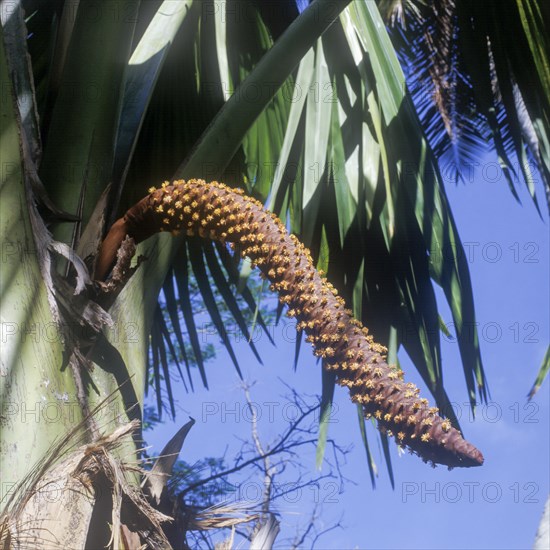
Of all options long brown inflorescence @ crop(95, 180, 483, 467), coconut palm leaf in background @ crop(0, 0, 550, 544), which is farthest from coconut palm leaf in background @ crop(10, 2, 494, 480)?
long brown inflorescence @ crop(95, 180, 483, 467)

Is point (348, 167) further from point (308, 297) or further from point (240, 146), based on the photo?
point (308, 297)

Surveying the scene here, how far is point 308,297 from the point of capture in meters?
1.69

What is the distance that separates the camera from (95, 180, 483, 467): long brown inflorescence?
4.94 feet

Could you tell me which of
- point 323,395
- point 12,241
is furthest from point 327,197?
point 12,241

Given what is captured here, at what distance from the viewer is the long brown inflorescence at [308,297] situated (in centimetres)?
150

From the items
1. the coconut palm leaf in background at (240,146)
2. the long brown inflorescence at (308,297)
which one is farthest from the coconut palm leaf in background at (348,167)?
the long brown inflorescence at (308,297)

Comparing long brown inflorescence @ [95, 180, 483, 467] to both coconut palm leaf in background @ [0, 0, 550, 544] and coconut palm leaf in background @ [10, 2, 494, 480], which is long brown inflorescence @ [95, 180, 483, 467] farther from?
coconut palm leaf in background @ [10, 2, 494, 480]

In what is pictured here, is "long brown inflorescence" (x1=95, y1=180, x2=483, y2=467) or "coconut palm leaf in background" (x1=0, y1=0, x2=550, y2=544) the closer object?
"long brown inflorescence" (x1=95, y1=180, x2=483, y2=467)

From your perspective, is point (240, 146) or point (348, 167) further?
point (348, 167)

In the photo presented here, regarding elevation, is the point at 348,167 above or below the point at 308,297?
above

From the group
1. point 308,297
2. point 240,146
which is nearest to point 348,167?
point 240,146

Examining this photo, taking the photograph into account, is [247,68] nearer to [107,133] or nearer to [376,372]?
[107,133]

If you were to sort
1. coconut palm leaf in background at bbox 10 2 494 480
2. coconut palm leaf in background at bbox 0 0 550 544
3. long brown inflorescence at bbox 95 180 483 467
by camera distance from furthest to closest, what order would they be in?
coconut palm leaf in background at bbox 10 2 494 480 → coconut palm leaf in background at bbox 0 0 550 544 → long brown inflorescence at bbox 95 180 483 467

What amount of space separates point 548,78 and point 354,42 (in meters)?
0.82
